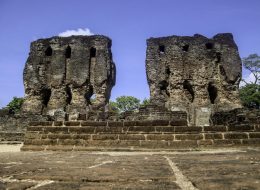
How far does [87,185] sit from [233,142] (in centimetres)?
469

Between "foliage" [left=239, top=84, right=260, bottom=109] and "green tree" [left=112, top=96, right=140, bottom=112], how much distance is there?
50.6 ft

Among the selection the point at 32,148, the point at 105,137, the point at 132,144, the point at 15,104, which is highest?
the point at 15,104

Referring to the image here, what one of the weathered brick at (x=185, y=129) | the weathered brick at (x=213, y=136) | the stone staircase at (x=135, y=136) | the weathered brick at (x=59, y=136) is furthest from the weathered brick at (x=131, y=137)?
the weathered brick at (x=213, y=136)

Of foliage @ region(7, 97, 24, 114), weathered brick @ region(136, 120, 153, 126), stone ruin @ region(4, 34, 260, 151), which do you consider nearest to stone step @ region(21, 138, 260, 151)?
weathered brick @ region(136, 120, 153, 126)

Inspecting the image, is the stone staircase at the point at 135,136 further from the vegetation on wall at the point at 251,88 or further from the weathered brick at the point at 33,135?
the vegetation on wall at the point at 251,88

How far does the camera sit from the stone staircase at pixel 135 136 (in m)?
5.92

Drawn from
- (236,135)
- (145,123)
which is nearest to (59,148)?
(145,123)

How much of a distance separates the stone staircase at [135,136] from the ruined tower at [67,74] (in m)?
16.0

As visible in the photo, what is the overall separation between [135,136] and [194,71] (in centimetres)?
1781

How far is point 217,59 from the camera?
2334 cm

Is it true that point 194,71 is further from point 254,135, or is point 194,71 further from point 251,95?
point 254,135

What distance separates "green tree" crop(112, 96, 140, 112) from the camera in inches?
1741

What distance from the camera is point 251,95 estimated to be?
34.1 m

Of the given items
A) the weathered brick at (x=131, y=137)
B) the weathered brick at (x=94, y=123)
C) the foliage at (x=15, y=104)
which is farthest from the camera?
the foliage at (x=15, y=104)
